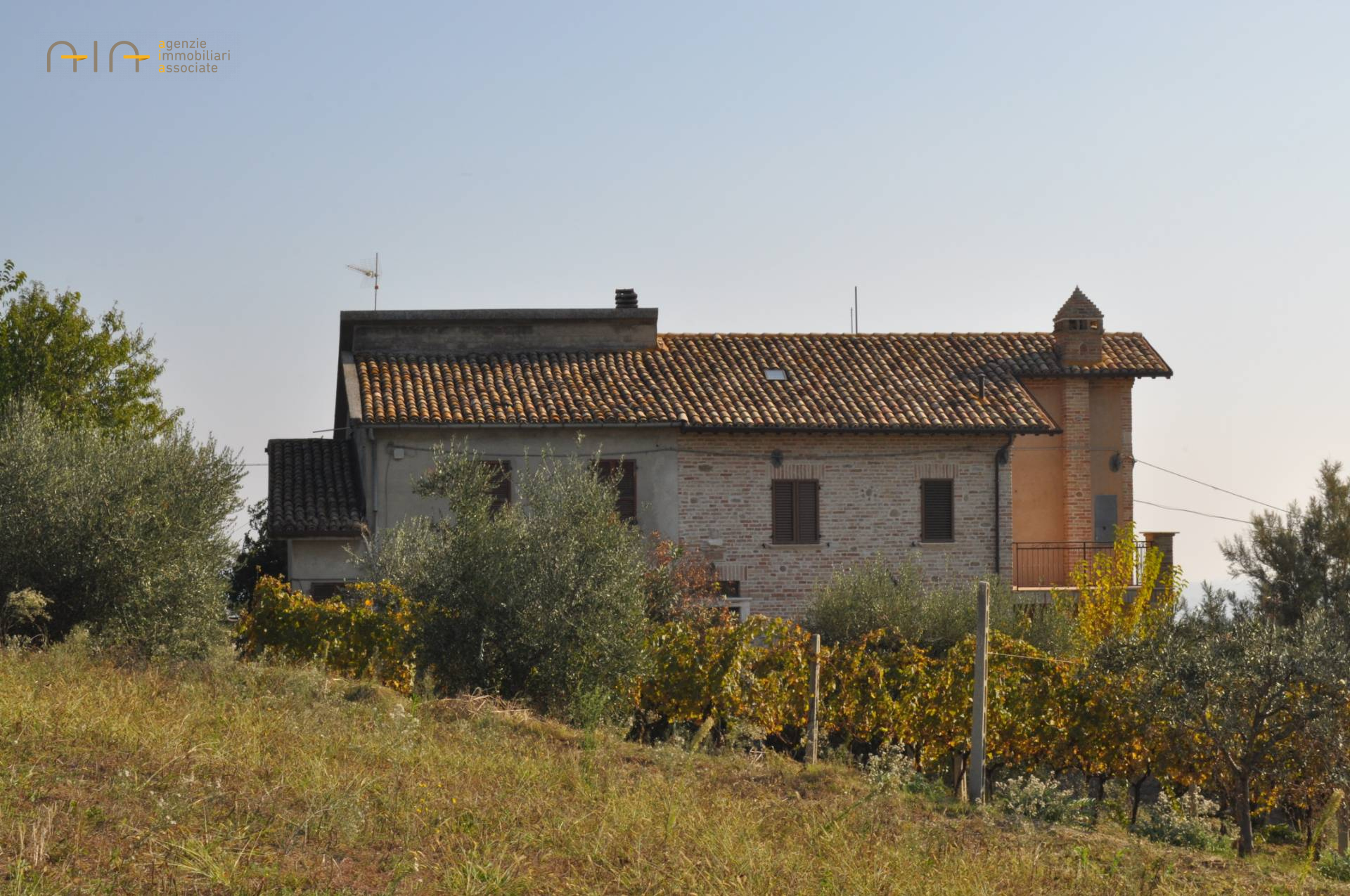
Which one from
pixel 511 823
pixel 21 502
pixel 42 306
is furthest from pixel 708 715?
pixel 42 306

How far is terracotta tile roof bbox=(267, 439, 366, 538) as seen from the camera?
1995 cm

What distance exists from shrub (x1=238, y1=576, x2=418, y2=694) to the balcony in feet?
40.8

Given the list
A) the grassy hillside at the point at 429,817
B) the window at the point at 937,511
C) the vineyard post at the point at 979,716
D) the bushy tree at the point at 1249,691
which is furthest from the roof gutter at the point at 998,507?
the grassy hillside at the point at 429,817

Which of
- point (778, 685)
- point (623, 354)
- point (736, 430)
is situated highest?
point (623, 354)

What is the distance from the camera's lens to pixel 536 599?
43.3ft

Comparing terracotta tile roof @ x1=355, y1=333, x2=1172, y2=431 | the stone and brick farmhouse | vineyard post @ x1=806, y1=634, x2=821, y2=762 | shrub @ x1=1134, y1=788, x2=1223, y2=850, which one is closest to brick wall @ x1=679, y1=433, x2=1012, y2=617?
the stone and brick farmhouse

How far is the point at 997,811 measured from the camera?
11320mm

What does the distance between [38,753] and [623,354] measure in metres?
16.1

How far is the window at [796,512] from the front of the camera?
21.7 metres

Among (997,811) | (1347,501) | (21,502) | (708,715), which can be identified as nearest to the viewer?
(997,811)

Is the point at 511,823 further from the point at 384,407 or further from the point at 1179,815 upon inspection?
the point at 384,407

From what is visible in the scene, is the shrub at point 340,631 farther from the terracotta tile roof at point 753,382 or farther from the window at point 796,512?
the window at point 796,512

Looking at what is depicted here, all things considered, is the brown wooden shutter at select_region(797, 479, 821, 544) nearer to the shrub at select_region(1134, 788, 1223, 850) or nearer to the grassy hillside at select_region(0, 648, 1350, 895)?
the shrub at select_region(1134, 788, 1223, 850)

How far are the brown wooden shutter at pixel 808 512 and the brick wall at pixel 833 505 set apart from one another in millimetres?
95
